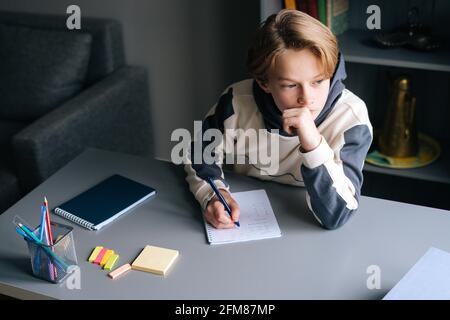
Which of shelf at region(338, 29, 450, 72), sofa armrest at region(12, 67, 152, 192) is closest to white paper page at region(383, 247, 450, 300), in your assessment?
shelf at region(338, 29, 450, 72)

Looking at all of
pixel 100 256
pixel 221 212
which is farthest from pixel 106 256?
pixel 221 212

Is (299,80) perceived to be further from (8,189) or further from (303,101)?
(8,189)

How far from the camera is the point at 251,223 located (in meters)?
1.38

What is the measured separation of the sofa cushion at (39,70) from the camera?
257 cm

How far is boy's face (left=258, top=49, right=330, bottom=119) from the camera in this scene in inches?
52.5

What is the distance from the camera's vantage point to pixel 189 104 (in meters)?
2.79

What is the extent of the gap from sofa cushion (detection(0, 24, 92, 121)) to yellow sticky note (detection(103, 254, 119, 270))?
1479 mm

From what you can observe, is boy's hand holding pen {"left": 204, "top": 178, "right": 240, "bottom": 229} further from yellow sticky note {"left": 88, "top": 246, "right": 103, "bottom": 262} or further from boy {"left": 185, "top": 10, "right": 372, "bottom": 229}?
yellow sticky note {"left": 88, "top": 246, "right": 103, "bottom": 262}

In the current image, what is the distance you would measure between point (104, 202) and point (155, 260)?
0.93ft

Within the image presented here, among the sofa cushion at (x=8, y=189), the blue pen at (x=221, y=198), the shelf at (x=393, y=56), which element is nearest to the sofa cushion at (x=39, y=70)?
the sofa cushion at (x=8, y=189)

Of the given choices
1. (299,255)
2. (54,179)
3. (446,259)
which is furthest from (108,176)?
(446,259)

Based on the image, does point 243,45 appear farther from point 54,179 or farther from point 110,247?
point 110,247

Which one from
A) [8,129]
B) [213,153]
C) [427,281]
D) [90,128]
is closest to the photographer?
[427,281]

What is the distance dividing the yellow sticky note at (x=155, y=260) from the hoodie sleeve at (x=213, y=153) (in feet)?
0.72
